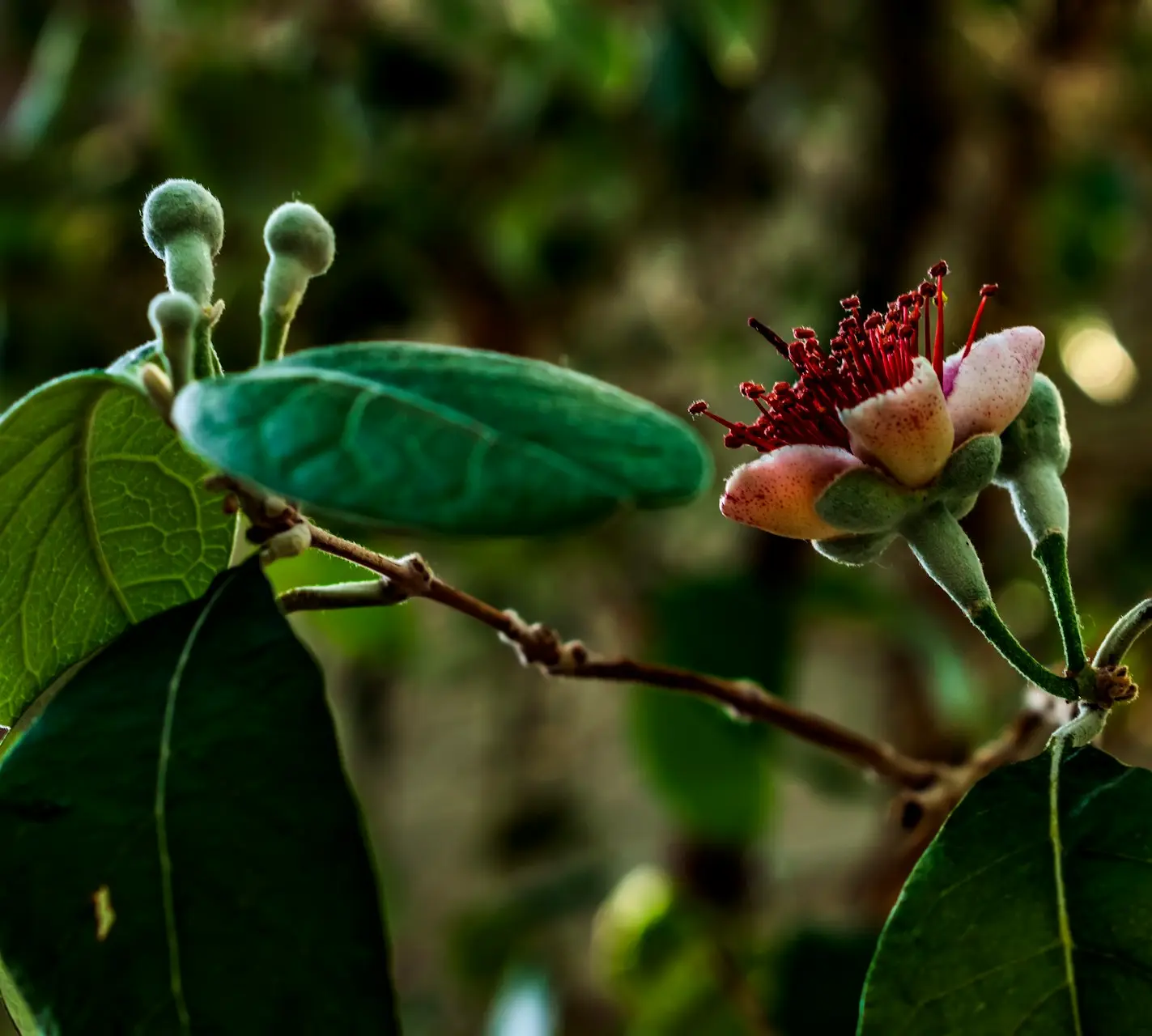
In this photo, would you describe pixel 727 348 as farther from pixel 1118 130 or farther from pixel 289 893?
pixel 289 893

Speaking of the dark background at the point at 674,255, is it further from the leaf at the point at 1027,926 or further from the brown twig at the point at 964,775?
the leaf at the point at 1027,926

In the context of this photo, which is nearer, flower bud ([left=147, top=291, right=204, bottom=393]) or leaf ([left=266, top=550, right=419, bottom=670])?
flower bud ([left=147, top=291, right=204, bottom=393])

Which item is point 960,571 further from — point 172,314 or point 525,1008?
point 525,1008

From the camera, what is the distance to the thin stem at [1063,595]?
→ 393 millimetres

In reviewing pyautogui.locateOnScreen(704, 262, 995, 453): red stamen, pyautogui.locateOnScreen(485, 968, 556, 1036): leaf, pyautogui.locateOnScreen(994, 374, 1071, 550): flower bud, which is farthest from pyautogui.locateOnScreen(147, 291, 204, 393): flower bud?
pyautogui.locateOnScreen(485, 968, 556, 1036): leaf

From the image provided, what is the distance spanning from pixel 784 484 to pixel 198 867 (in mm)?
222

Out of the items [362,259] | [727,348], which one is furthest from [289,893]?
[727,348]

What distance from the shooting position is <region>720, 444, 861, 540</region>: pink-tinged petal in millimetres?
406

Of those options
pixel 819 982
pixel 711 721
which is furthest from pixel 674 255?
pixel 819 982

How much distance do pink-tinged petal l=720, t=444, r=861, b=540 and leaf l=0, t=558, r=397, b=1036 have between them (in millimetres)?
154

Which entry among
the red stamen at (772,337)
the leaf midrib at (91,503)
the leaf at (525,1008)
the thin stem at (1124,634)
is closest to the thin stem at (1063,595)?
the thin stem at (1124,634)

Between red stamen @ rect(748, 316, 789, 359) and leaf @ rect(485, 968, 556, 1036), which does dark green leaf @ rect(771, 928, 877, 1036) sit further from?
red stamen @ rect(748, 316, 789, 359)

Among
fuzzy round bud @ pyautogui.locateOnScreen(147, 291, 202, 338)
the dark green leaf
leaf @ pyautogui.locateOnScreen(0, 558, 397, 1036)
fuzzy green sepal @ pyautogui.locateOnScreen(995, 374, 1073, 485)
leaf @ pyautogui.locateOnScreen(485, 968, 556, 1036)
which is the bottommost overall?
leaf @ pyautogui.locateOnScreen(485, 968, 556, 1036)

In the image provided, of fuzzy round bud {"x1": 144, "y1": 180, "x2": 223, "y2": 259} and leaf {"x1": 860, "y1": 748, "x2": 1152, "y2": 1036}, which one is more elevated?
fuzzy round bud {"x1": 144, "y1": 180, "x2": 223, "y2": 259}
